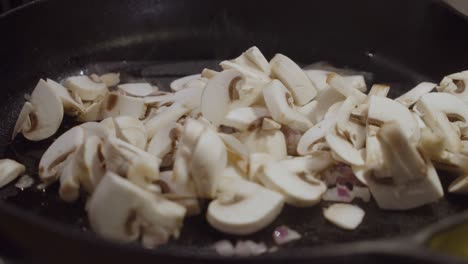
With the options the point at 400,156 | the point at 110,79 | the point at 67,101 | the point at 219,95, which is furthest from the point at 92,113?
the point at 400,156

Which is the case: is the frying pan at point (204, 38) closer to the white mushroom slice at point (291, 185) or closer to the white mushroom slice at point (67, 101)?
the white mushroom slice at point (67, 101)

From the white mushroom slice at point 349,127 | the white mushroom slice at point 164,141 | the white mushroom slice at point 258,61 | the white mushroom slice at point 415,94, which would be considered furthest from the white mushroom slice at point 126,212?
the white mushroom slice at point 415,94

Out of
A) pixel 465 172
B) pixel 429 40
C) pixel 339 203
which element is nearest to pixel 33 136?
pixel 339 203

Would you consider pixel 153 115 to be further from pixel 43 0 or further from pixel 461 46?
pixel 461 46

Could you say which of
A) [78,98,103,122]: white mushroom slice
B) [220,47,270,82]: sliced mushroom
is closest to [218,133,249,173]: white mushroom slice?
[220,47,270,82]: sliced mushroom

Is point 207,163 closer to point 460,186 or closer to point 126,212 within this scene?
point 126,212

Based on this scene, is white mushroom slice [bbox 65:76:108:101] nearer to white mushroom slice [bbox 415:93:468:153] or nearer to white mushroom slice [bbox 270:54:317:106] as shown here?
white mushroom slice [bbox 270:54:317:106]

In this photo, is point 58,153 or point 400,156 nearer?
point 400,156
